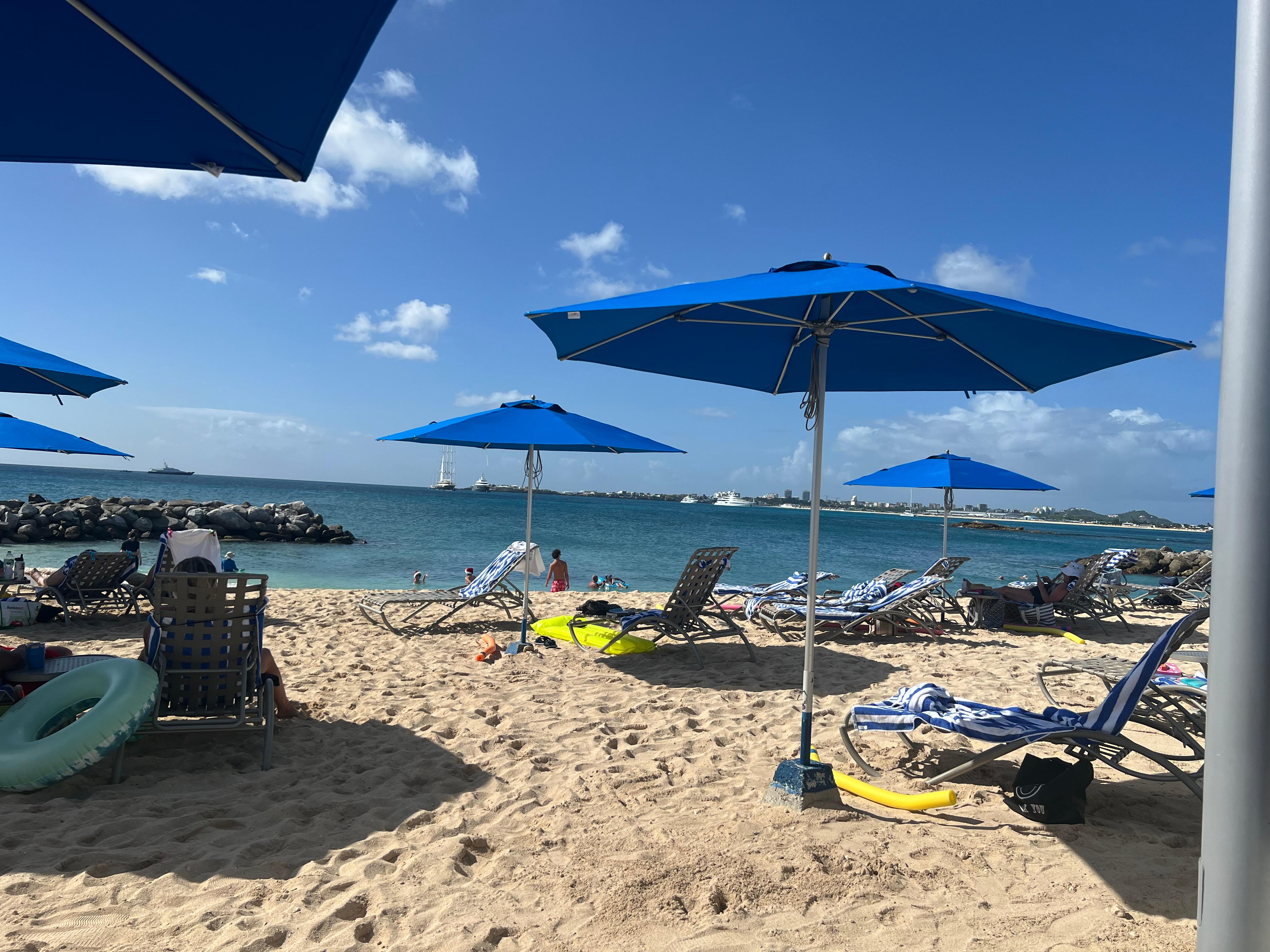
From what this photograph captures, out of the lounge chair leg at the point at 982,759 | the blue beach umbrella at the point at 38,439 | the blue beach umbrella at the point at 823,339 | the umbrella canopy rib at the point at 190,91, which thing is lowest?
the lounge chair leg at the point at 982,759

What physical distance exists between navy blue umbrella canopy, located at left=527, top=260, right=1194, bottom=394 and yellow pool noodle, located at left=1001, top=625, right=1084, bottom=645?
5.09 meters

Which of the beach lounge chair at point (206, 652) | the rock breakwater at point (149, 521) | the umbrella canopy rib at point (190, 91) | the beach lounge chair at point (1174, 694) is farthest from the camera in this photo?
the rock breakwater at point (149, 521)

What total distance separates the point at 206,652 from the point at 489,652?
2.71 meters

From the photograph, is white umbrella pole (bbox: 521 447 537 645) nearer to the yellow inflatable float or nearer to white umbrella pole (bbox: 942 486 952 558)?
the yellow inflatable float

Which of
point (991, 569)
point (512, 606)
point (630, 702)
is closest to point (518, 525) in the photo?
point (991, 569)

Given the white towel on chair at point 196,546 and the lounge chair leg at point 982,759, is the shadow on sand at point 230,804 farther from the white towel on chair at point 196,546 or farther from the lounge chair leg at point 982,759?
the lounge chair leg at point 982,759

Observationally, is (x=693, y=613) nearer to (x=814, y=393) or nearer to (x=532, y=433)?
(x=532, y=433)

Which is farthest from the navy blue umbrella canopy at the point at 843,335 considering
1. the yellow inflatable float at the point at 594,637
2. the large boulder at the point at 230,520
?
the large boulder at the point at 230,520

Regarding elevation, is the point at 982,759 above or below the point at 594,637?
above

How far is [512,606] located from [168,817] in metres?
6.52

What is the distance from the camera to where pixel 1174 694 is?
3.45 m

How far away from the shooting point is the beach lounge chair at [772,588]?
8430 mm

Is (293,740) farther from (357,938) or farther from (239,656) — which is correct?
(357,938)

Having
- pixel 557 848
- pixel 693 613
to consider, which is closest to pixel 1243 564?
pixel 557 848
